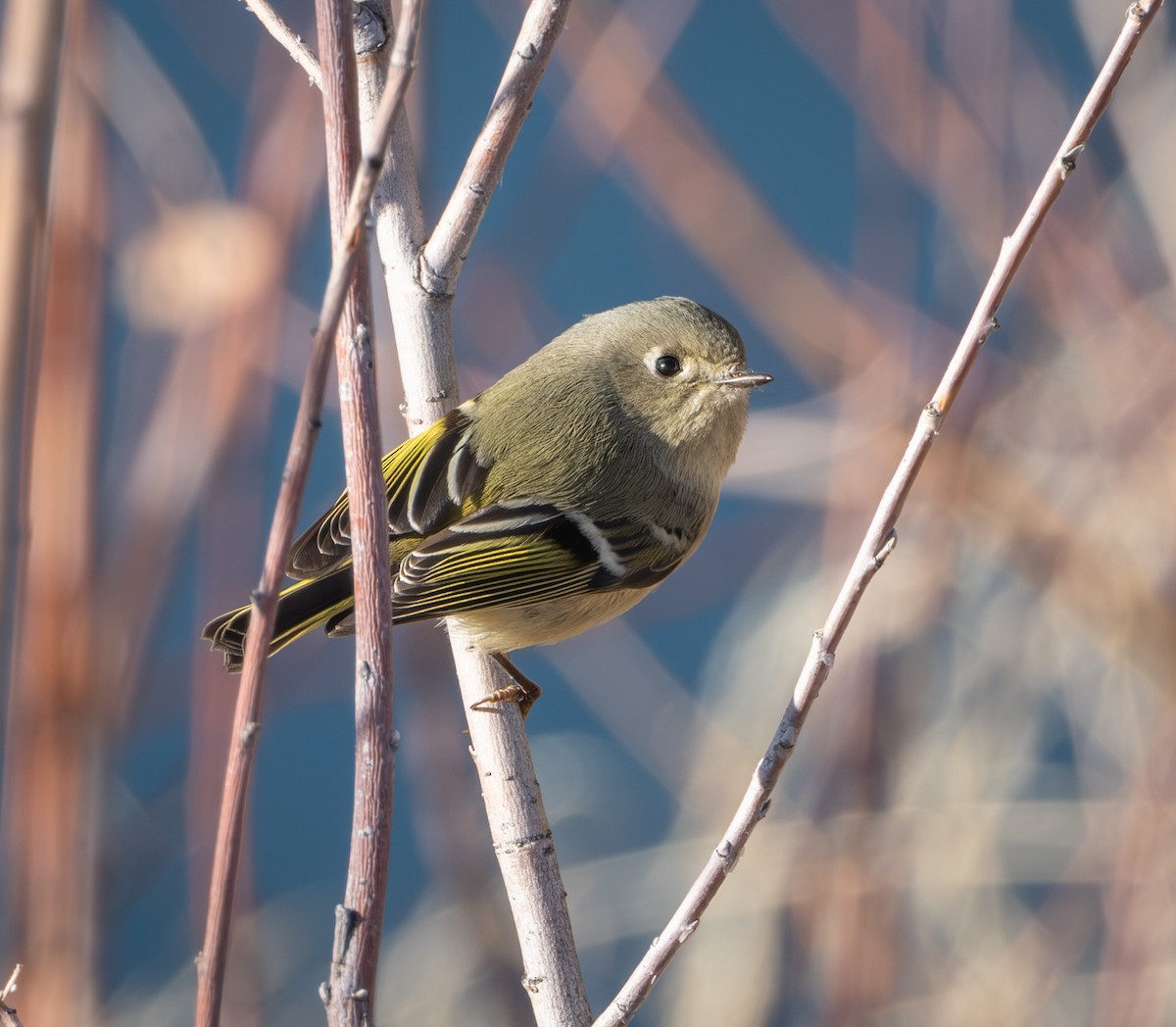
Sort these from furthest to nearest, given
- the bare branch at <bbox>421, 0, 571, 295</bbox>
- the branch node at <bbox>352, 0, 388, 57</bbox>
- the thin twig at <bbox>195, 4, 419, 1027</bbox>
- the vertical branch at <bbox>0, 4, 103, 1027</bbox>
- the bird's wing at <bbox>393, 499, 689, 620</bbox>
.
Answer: the bird's wing at <bbox>393, 499, 689, 620</bbox>, the branch node at <bbox>352, 0, 388, 57</bbox>, the bare branch at <bbox>421, 0, 571, 295</bbox>, the vertical branch at <bbox>0, 4, 103, 1027</bbox>, the thin twig at <bbox>195, 4, 419, 1027</bbox>

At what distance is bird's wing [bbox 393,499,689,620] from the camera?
1117 mm

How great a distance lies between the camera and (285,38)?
1.01 m

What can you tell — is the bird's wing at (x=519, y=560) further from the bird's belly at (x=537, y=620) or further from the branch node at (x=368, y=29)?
the branch node at (x=368, y=29)

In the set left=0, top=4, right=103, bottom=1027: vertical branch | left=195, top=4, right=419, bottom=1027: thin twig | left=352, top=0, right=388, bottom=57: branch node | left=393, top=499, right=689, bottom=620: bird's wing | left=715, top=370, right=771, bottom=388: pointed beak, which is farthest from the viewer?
left=715, top=370, right=771, bottom=388: pointed beak

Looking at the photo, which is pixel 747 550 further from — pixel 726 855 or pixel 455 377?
pixel 726 855

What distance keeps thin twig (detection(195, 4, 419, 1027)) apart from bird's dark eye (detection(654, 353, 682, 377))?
2.79 feet

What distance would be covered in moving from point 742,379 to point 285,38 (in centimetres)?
51

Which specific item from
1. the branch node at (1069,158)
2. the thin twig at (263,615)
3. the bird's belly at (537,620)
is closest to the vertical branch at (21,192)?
A: the thin twig at (263,615)

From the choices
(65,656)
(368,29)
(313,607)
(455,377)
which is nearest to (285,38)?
(368,29)

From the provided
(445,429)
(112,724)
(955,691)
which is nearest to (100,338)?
(112,724)

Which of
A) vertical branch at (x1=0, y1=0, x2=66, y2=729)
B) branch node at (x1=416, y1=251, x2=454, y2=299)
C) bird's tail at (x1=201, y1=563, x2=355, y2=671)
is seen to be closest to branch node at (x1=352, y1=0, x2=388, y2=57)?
branch node at (x1=416, y1=251, x2=454, y2=299)

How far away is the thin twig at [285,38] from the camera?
991 millimetres

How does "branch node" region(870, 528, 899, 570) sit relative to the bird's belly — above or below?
below

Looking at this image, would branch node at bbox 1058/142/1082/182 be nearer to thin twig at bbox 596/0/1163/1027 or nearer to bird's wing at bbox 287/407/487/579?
thin twig at bbox 596/0/1163/1027
